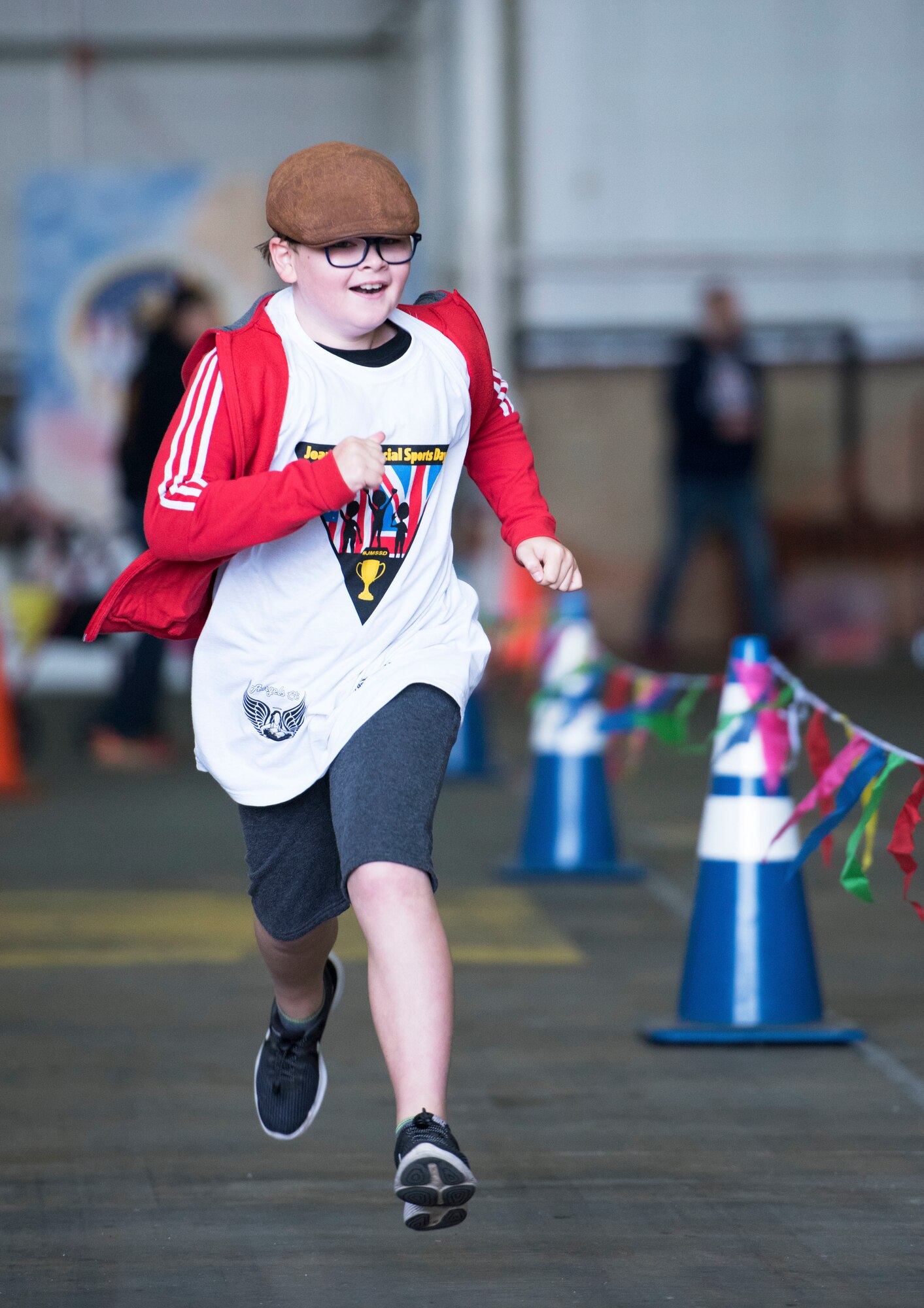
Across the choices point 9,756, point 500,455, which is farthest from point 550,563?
point 9,756

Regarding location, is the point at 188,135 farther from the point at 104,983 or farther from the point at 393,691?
the point at 393,691

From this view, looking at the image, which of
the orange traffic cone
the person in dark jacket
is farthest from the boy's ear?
the person in dark jacket

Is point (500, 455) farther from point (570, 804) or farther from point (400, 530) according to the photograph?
Answer: point (570, 804)

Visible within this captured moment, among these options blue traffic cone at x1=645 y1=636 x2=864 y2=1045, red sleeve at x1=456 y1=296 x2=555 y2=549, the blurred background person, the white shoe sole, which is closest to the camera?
the white shoe sole

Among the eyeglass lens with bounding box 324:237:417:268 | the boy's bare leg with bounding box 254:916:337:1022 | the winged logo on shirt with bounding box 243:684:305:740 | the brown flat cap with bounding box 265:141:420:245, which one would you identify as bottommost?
the boy's bare leg with bounding box 254:916:337:1022

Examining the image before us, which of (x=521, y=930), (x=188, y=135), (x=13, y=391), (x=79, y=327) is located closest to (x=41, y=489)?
(x=79, y=327)

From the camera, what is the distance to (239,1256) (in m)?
3.15

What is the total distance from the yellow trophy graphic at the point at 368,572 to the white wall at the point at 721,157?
42.8 ft

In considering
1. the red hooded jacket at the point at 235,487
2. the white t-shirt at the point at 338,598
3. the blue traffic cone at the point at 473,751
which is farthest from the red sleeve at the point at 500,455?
the blue traffic cone at the point at 473,751

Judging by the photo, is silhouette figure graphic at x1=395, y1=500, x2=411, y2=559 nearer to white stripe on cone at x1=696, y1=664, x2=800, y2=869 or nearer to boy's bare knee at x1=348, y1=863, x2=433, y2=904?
boy's bare knee at x1=348, y1=863, x2=433, y2=904

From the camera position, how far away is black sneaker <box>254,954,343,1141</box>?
3.61 m

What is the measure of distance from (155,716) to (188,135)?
40.6 feet

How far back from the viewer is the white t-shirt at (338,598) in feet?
10.1

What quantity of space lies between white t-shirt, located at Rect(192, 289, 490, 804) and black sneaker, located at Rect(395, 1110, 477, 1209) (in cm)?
63
